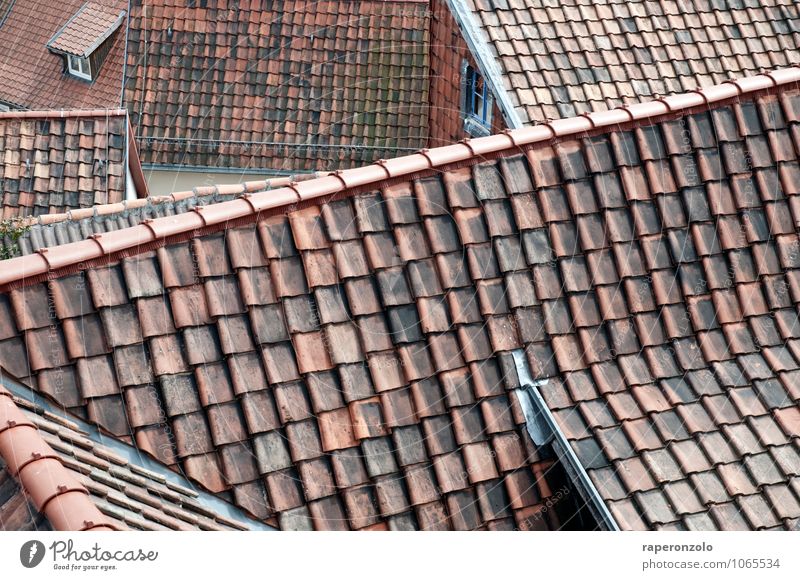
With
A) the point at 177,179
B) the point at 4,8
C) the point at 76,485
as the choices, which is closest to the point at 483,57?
the point at 76,485

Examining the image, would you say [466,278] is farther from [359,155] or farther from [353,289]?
[359,155]

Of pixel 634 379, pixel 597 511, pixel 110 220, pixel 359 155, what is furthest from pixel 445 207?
pixel 359 155

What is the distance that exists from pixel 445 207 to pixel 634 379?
1664mm

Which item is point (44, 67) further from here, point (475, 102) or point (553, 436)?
point (553, 436)

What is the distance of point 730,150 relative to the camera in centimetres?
716

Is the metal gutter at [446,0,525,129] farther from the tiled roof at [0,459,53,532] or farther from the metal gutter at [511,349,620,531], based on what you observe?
the tiled roof at [0,459,53,532]

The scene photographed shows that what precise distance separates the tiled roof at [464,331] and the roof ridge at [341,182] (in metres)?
0.02

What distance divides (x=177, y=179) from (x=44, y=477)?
1357cm

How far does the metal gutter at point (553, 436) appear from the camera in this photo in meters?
5.81

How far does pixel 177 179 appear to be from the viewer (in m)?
17.7

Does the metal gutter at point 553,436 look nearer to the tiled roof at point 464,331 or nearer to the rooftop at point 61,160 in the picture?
the tiled roof at point 464,331

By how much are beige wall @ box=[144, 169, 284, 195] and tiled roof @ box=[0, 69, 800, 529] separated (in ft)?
37.3

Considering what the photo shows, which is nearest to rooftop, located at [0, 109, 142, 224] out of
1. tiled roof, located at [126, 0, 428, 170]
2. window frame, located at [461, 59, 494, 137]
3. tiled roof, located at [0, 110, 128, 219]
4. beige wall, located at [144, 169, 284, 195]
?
tiled roof, located at [0, 110, 128, 219]

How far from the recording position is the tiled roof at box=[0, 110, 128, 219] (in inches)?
498
